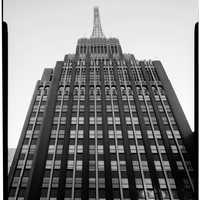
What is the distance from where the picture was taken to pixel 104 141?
141 ft

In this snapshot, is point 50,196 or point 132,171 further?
point 132,171

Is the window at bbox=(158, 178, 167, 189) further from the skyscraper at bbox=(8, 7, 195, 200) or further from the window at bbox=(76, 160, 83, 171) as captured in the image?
the window at bbox=(76, 160, 83, 171)

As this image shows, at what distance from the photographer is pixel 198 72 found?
6051mm

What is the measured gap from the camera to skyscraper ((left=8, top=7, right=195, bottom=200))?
118 ft

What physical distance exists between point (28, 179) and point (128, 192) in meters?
13.8

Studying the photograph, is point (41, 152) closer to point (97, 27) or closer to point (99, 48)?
point (99, 48)

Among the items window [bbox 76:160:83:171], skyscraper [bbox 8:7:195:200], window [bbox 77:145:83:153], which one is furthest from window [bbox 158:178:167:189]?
window [bbox 77:145:83:153]

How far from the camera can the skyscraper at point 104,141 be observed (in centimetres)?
3610

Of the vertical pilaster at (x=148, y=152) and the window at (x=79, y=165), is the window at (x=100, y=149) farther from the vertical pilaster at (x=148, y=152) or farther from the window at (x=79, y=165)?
the vertical pilaster at (x=148, y=152)

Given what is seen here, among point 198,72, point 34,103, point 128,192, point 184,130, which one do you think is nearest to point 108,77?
point 34,103

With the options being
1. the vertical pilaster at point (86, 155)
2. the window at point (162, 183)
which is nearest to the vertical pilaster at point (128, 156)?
the window at point (162, 183)

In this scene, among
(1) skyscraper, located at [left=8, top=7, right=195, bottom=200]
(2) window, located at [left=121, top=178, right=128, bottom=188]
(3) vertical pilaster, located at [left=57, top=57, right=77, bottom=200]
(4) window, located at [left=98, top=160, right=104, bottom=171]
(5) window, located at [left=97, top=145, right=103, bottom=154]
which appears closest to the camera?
(3) vertical pilaster, located at [left=57, top=57, right=77, bottom=200]

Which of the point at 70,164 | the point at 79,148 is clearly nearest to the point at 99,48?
the point at 79,148

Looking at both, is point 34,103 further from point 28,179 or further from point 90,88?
point 28,179
